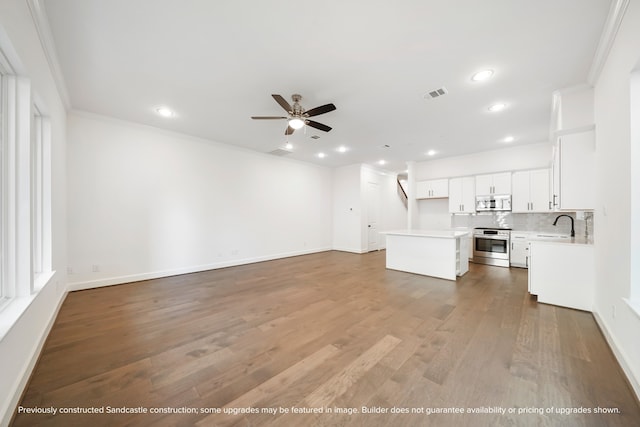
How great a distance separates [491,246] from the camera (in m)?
5.77

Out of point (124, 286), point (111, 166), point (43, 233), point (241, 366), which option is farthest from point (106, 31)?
point (124, 286)

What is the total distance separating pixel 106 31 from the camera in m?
2.18

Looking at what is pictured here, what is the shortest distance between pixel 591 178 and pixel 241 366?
4.42m

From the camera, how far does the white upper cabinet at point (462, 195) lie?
20.7 ft

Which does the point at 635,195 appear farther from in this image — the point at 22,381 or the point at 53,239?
the point at 53,239

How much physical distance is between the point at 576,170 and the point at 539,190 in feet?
10.0

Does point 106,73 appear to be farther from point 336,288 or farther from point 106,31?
point 336,288

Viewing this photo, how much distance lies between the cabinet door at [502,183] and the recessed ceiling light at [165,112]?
23.7ft

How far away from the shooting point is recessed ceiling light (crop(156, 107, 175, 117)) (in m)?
3.79

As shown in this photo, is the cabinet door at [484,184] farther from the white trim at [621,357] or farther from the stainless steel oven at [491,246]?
the white trim at [621,357]

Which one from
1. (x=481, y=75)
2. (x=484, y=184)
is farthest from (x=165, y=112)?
(x=484, y=184)

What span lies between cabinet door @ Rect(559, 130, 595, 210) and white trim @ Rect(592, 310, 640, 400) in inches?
53.7

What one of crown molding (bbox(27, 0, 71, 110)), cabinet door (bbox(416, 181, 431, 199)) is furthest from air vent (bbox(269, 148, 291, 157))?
cabinet door (bbox(416, 181, 431, 199))

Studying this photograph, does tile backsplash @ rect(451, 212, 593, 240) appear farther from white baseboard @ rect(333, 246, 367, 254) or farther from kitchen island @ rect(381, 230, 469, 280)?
white baseboard @ rect(333, 246, 367, 254)
